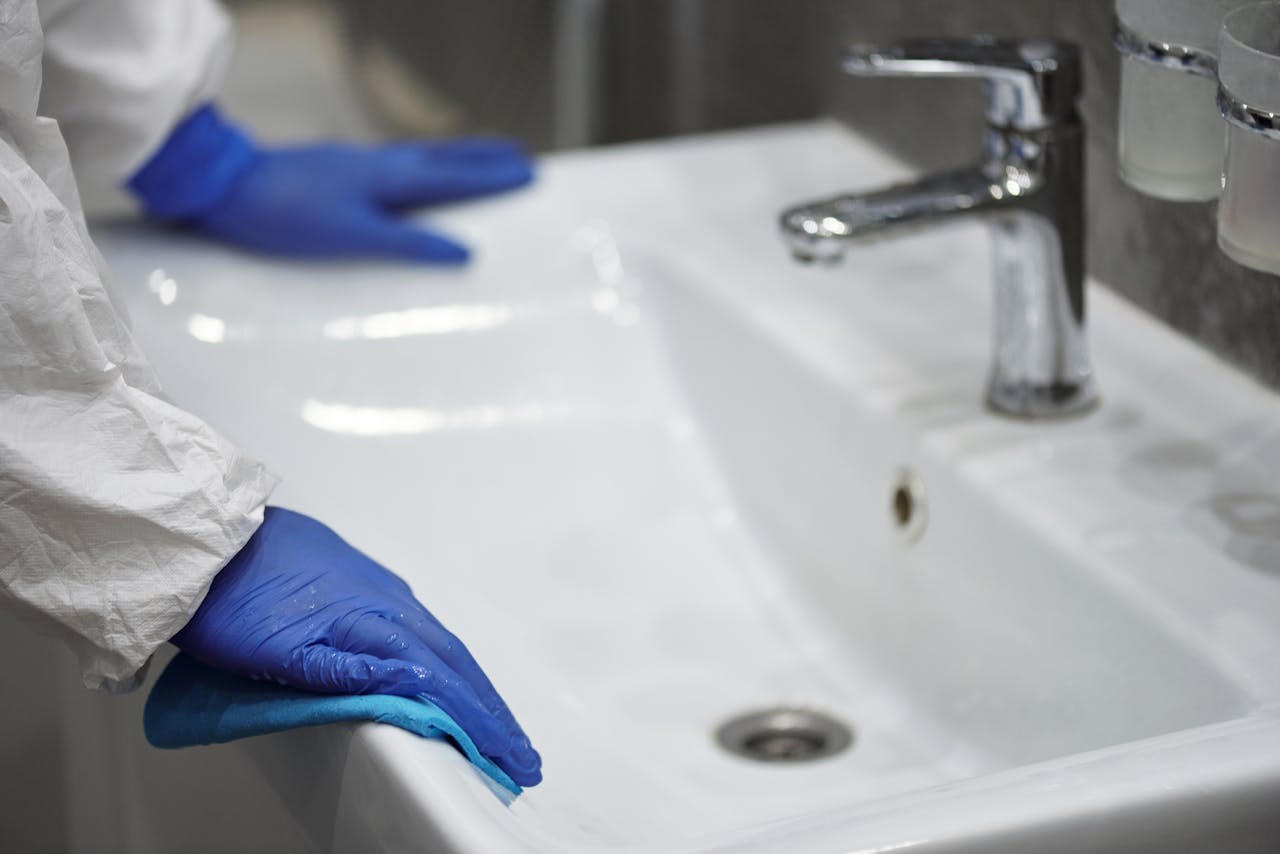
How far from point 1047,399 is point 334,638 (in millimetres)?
353

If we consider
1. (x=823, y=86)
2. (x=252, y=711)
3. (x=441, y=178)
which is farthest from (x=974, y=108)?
(x=252, y=711)

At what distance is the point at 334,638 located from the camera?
54 centimetres

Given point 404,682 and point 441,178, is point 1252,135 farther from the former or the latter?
point 441,178

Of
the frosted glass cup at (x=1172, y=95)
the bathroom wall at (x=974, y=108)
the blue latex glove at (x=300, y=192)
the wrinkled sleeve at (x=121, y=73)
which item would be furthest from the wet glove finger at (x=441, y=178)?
the frosted glass cup at (x=1172, y=95)

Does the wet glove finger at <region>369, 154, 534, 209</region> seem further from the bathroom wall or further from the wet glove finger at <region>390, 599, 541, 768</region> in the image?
the wet glove finger at <region>390, 599, 541, 768</region>

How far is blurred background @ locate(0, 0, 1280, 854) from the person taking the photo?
0.73 meters

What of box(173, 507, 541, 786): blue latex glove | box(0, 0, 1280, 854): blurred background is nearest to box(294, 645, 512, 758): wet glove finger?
box(173, 507, 541, 786): blue latex glove

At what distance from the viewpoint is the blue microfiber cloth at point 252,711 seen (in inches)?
20.4

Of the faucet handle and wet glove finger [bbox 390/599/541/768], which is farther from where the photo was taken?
the faucet handle

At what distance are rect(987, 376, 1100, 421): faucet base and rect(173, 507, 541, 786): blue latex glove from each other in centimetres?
30

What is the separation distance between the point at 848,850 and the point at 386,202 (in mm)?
604

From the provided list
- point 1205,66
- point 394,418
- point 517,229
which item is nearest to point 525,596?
point 394,418

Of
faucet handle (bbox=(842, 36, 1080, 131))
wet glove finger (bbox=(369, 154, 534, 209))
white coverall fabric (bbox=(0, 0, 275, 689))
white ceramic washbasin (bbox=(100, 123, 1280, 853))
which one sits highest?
faucet handle (bbox=(842, 36, 1080, 131))

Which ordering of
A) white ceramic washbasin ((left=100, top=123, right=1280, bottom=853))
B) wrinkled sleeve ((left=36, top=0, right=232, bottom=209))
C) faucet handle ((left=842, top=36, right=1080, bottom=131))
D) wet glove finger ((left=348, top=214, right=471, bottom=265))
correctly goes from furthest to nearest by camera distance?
wet glove finger ((left=348, top=214, right=471, bottom=265)), wrinkled sleeve ((left=36, top=0, right=232, bottom=209)), faucet handle ((left=842, top=36, right=1080, bottom=131)), white ceramic washbasin ((left=100, top=123, right=1280, bottom=853))
